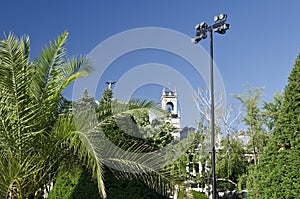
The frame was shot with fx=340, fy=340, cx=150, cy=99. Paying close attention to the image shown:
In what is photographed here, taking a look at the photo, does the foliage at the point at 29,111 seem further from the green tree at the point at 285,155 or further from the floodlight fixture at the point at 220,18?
the floodlight fixture at the point at 220,18

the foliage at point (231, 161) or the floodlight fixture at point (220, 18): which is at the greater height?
the floodlight fixture at point (220, 18)

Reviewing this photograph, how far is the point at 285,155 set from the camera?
4.91 metres

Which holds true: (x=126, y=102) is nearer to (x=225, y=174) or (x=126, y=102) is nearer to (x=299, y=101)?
(x=299, y=101)

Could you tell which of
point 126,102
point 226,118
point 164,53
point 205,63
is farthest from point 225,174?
point 126,102

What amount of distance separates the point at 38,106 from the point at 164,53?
131 inches

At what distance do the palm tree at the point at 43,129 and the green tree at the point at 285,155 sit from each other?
1.89m

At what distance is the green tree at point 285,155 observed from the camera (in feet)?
15.5

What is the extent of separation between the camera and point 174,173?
6.41m

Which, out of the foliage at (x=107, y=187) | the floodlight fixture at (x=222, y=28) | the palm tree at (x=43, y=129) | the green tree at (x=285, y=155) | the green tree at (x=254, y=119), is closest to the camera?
the green tree at (x=285, y=155)

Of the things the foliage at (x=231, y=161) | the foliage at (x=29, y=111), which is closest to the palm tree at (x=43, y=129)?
the foliage at (x=29, y=111)

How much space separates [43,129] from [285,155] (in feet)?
13.4

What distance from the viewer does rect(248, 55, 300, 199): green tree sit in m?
4.73

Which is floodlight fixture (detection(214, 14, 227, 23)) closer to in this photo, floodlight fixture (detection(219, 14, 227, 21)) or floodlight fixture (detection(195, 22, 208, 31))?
floodlight fixture (detection(219, 14, 227, 21))

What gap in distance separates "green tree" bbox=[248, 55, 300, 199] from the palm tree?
Result: 1.89 metres
